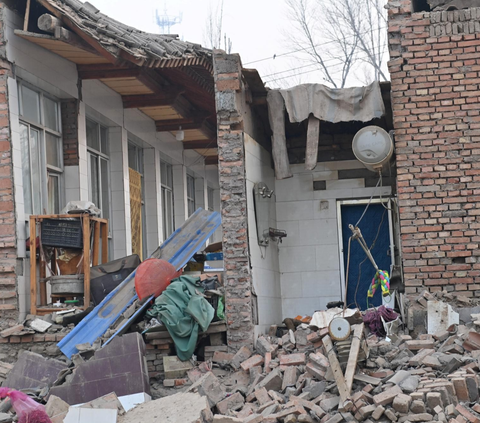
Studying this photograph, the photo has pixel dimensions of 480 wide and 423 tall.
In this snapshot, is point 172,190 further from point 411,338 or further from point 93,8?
point 411,338

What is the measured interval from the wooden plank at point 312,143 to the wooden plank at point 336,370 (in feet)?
10.9

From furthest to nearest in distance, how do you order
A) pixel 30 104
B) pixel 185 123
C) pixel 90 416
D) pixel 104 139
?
pixel 185 123, pixel 104 139, pixel 30 104, pixel 90 416

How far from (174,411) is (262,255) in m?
3.52

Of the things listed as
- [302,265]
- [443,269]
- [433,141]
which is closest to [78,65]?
[302,265]

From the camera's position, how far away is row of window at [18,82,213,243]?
11.6 metres

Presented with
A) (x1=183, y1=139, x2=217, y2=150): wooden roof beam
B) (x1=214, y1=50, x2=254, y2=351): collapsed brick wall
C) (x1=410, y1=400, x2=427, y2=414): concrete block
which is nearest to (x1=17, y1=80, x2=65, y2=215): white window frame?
(x1=214, y1=50, x2=254, y2=351): collapsed brick wall

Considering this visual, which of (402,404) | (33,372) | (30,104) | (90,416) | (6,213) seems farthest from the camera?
(30,104)

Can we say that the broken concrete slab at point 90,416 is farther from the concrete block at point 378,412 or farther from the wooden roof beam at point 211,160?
the wooden roof beam at point 211,160

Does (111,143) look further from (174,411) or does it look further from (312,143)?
(174,411)

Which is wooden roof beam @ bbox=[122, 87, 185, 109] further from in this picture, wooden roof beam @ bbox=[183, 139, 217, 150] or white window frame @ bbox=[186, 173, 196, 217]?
white window frame @ bbox=[186, 173, 196, 217]

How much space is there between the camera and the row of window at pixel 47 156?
38.1 ft

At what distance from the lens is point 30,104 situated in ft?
38.8

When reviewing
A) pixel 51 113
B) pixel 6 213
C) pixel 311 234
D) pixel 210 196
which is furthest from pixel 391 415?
pixel 210 196

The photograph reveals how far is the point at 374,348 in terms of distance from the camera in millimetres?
9344
